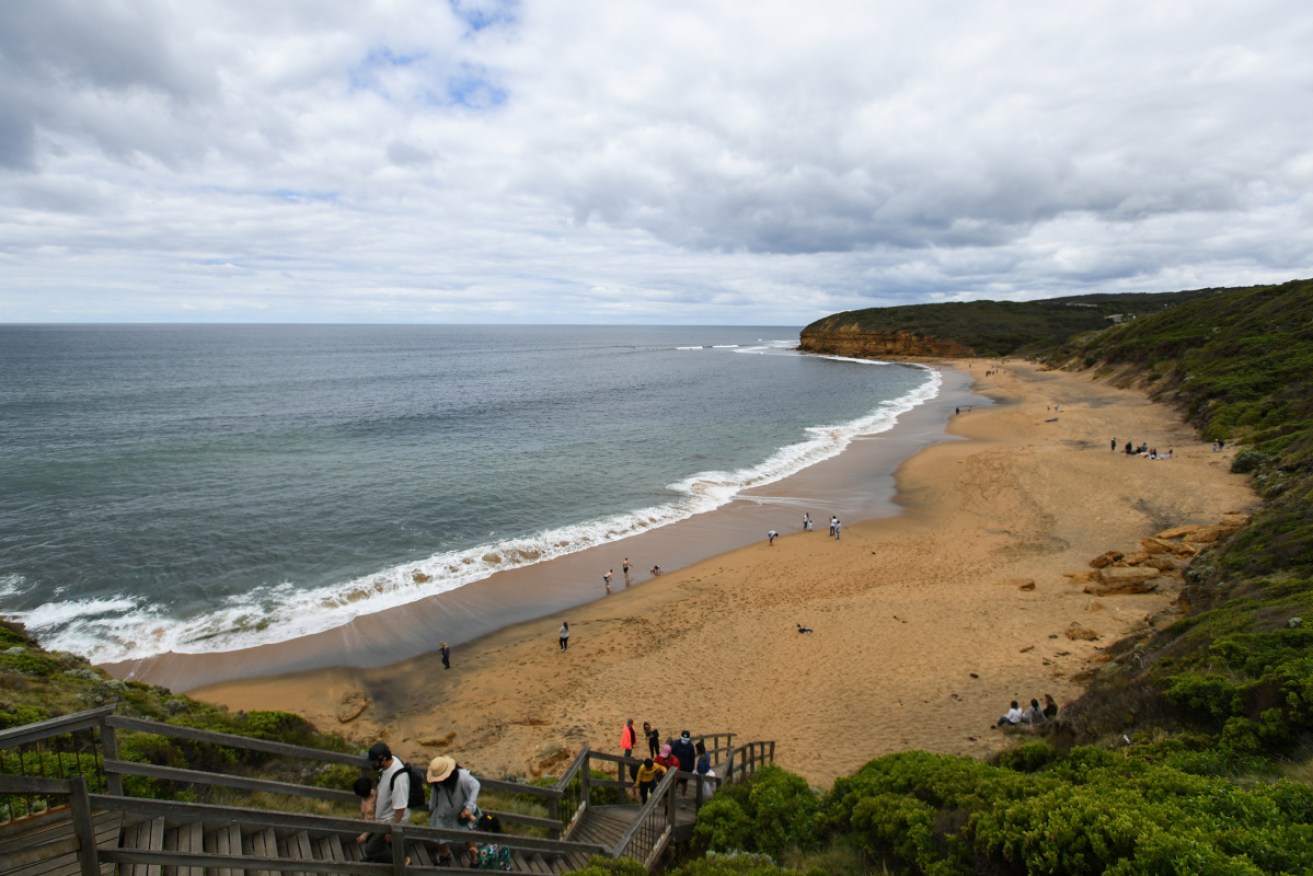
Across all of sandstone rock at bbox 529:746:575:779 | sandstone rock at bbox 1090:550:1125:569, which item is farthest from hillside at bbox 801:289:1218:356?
sandstone rock at bbox 529:746:575:779

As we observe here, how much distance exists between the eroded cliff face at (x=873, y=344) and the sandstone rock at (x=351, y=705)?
118m

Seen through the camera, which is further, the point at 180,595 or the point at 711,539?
the point at 711,539

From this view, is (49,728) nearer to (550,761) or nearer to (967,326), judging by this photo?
(550,761)

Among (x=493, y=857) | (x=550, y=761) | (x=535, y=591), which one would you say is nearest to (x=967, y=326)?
(x=535, y=591)

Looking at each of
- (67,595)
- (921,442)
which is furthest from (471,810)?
(921,442)

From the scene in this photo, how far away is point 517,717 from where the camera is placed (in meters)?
15.7

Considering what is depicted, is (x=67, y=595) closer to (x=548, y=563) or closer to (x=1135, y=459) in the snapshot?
(x=548, y=563)

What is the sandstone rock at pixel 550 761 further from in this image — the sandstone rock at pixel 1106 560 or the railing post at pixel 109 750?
the sandstone rock at pixel 1106 560

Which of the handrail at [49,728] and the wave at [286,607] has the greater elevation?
the handrail at [49,728]

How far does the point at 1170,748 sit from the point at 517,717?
1256cm

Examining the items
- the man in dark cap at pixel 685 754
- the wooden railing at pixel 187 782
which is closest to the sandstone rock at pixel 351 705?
the wooden railing at pixel 187 782

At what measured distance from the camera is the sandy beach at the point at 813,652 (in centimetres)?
1452

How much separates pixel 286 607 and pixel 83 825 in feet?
64.8

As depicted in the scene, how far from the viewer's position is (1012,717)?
13.2 m
